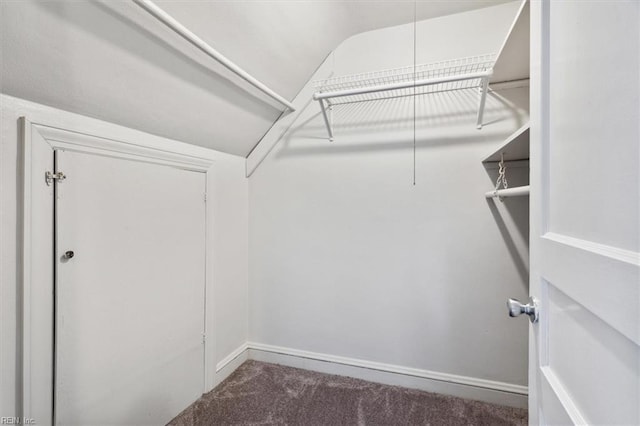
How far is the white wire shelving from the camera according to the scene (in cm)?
169

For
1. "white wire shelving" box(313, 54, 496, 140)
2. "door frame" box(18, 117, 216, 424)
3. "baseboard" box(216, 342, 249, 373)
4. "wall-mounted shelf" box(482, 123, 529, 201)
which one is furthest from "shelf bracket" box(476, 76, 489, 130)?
"baseboard" box(216, 342, 249, 373)

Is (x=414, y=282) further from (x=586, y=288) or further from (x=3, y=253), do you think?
(x=3, y=253)

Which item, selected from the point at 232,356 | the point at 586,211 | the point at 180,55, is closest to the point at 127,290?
the point at 232,356

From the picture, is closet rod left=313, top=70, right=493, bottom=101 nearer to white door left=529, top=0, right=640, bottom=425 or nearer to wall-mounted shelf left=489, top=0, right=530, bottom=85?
wall-mounted shelf left=489, top=0, right=530, bottom=85

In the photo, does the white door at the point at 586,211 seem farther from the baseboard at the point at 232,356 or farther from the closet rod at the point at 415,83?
the baseboard at the point at 232,356

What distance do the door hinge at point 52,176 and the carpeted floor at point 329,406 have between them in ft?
4.93

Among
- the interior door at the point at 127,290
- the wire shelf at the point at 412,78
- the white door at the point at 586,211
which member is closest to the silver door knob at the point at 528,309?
the white door at the point at 586,211

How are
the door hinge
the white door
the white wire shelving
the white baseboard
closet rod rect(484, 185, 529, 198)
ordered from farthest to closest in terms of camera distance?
1. the white baseboard
2. the white wire shelving
3. closet rod rect(484, 185, 529, 198)
4. the door hinge
5. the white door

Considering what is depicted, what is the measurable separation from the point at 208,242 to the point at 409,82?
168cm

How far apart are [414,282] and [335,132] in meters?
1.26

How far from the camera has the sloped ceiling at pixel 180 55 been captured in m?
1.04

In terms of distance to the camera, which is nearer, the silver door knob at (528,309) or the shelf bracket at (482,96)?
the silver door knob at (528,309)

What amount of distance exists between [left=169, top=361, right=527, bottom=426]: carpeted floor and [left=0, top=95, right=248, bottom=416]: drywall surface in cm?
29

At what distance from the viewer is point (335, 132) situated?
2.20m
